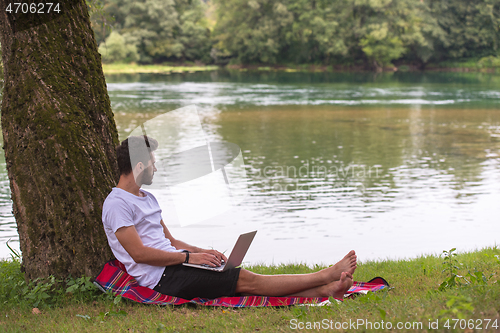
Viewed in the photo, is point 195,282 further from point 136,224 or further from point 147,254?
point 136,224

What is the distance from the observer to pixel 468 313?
284cm

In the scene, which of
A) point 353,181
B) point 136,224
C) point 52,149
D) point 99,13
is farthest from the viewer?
point 353,181

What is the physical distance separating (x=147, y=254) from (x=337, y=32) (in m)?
61.2

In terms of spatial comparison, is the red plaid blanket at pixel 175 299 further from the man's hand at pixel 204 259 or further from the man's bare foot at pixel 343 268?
the man's hand at pixel 204 259

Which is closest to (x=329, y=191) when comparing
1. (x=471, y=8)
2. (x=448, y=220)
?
(x=448, y=220)

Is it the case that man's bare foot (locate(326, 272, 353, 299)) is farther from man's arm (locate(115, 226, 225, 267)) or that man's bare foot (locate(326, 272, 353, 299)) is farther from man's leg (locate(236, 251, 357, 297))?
man's arm (locate(115, 226, 225, 267))

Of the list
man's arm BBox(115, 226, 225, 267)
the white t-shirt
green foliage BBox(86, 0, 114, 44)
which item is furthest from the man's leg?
green foliage BBox(86, 0, 114, 44)

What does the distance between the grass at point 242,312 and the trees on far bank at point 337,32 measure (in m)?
57.3

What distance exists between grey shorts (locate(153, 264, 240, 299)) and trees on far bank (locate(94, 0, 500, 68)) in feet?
188

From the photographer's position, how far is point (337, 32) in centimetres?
6150

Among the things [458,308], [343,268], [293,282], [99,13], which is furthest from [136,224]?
[99,13]

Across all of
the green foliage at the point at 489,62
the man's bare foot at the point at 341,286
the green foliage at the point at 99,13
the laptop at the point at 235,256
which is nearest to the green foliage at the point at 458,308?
the man's bare foot at the point at 341,286

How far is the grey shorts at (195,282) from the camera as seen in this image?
143 inches

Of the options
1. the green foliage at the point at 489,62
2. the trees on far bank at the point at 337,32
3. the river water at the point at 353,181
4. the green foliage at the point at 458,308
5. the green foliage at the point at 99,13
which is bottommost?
the river water at the point at 353,181
